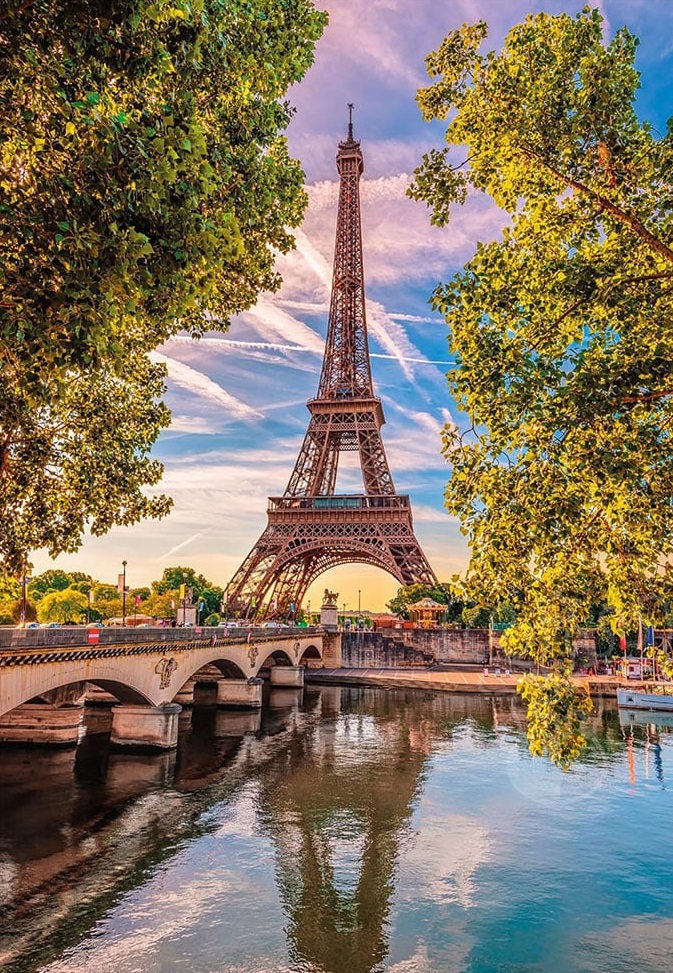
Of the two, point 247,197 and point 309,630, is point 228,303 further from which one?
point 309,630

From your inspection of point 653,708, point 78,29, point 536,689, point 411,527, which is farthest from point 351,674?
point 78,29

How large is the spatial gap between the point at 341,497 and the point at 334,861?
163ft

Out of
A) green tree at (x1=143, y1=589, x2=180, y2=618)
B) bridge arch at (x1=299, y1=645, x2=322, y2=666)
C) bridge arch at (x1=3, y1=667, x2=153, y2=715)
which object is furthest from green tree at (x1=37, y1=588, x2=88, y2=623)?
bridge arch at (x1=3, y1=667, x2=153, y2=715)

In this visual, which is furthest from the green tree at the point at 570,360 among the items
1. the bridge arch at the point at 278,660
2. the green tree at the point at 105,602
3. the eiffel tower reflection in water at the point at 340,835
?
the green tree at the point at 105,602

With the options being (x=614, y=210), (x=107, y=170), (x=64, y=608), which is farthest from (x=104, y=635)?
(x=64, y=608)

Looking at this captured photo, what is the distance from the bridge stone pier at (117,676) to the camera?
18.1m

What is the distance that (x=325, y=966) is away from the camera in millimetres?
10773

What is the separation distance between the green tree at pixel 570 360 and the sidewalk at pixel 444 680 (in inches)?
1619

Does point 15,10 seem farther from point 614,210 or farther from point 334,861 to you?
point 334,861

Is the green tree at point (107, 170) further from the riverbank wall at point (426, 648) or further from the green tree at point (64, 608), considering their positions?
the green tree at point (64, 608)

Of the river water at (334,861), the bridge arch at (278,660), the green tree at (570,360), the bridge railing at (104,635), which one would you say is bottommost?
the river water at (334,861)

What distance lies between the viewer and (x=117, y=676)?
75.4ft

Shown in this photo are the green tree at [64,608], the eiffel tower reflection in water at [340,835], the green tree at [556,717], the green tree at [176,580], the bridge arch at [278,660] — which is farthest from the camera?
the green tree at [176,580]

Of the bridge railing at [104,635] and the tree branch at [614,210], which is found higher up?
the tree branch at [614,210]
